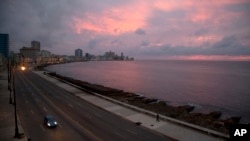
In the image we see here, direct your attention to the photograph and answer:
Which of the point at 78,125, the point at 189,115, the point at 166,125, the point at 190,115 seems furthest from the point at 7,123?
the point at 190,115

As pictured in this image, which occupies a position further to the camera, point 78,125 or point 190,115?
point 190,115

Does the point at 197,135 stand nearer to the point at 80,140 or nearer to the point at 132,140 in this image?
the point at 132,140

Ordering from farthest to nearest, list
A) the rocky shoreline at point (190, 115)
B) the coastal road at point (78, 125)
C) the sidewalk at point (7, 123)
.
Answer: the rocky shoreline at point (190, 115), the coastal road at point (78, 125), the sidewalk at point (7, 123)

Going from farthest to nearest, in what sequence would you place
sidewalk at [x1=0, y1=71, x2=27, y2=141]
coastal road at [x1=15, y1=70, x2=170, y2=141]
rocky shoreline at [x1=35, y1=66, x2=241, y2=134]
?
1. rocky shoreline at [x1=35, y1=66, x2=241, y2=134]
2. coastal road at [x1=15, y1=70, x2=170, y2=141]
3. sidewalk at [x1=0, y1=71, x2=27, y2=141]

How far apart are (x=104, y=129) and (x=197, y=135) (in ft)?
38.3

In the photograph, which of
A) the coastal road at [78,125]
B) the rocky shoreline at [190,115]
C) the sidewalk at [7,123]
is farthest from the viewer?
the rocky shoreline at [190,115]

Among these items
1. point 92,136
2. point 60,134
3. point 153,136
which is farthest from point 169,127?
point 60,134

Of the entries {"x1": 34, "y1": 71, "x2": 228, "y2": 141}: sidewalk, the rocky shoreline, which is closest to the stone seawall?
the rocky shoreline

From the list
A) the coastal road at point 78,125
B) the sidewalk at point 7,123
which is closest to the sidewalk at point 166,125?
the coastal road at point 78,125

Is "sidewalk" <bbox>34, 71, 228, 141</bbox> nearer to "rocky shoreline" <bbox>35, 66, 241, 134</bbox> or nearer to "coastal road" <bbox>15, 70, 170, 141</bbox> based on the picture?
"coastal road" <bbox>15, 70, 170, 141</bbox>

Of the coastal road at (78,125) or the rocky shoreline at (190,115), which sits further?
the rocky shoreline at (190,115)

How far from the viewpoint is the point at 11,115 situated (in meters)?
33.0

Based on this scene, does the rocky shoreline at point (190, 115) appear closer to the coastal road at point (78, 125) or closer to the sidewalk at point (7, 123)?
the coastal road at point (78, 125)

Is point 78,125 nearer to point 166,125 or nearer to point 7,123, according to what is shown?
point 7,123
